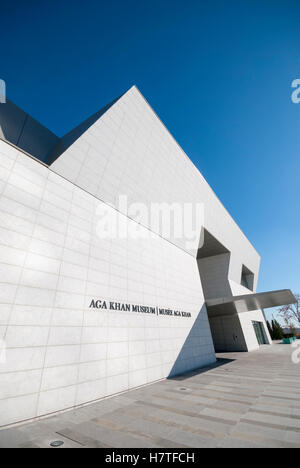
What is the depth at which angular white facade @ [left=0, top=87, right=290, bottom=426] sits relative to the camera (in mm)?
6371

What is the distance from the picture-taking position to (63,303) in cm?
756

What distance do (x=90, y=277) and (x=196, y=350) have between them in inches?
426

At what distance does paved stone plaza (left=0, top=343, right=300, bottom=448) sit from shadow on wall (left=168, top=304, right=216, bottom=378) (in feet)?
13.4

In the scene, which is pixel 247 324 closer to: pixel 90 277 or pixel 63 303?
pixel 90 277

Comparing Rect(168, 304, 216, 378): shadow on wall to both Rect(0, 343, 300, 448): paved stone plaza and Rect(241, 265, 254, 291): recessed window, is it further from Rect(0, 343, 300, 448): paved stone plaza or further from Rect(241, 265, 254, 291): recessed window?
Rect(241, 265, 254, 291): recessed window

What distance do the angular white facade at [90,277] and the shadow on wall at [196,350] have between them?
0.09 m

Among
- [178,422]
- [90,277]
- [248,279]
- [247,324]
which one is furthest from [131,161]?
[248,279]

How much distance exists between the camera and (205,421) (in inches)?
219

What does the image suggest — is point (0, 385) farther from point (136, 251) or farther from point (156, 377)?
point (136, 251)

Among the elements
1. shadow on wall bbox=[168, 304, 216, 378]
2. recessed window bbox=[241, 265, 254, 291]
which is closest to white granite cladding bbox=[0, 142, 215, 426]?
shadow on wall bbox=[168, 304, 216, 378]

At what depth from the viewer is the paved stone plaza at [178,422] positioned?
14.7ft

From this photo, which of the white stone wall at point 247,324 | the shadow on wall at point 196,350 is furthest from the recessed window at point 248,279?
the shadow on wall at point 196,350
